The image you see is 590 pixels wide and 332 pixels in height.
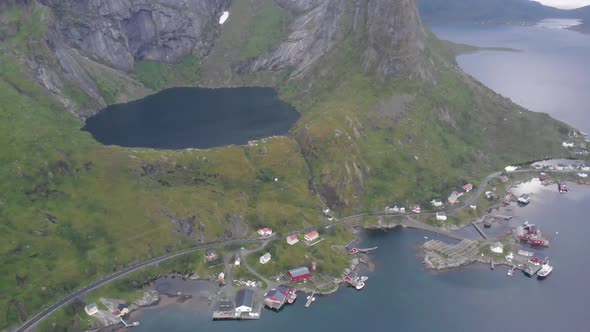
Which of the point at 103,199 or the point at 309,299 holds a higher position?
the point at 103,199

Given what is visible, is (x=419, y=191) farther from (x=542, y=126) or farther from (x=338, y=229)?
(x=542, y=126)

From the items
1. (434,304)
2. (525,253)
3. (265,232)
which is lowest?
(434,304)

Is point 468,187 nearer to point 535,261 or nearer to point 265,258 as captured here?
point 535,261

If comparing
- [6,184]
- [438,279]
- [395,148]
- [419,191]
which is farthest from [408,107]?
[6,184]

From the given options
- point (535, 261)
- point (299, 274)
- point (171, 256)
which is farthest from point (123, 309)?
point (535, 261)

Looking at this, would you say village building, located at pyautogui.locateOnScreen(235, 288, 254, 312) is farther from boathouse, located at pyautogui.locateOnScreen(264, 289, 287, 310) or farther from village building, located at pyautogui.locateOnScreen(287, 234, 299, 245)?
village building, located at pyautogui.locateOnScreen(287, 234, 299, 245)

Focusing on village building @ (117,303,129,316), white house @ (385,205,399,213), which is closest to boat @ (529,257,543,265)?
white house @ (385,205,399,213)
